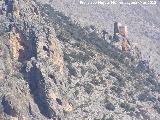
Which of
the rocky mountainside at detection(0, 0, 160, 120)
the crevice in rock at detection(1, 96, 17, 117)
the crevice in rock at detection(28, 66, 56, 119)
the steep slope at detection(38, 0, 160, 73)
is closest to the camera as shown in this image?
the crevice in rock at detection(1, 96, 17, 117)

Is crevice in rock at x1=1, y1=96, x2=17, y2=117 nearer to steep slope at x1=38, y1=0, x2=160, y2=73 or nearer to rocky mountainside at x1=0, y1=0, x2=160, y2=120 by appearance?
rocky mountainside at x1=0, y1=0, x2=160, y2=120

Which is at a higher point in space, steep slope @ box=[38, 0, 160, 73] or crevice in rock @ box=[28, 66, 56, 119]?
crevice in rock @ box=[28, 66, 56, 119]

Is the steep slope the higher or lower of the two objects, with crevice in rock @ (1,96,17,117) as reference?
lower

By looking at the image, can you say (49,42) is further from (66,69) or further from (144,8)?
(144,8)

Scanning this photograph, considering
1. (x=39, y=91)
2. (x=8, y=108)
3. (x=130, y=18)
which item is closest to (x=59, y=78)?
(x=39, y=91)

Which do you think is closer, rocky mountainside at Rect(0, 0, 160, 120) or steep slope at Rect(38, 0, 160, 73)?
rocky mountainside at Rect(0, 0, 160, 120)

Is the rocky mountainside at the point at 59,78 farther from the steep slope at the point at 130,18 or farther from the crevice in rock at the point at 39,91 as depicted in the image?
the steep slope at the point at 130,18

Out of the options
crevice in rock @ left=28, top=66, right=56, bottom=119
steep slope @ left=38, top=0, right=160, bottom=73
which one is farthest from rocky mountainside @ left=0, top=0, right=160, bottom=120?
steep slope @ left=38, top=0, right=160, bottom=73

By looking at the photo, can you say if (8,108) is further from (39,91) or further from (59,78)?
(59,78)

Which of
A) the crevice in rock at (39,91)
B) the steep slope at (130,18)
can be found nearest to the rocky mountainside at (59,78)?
the crevice in rock at (39,91)

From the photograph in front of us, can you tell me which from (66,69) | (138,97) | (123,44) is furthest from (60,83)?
(123,44)

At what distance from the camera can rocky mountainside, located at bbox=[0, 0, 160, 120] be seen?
61375 millimetres

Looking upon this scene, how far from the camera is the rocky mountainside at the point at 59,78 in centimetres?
6138

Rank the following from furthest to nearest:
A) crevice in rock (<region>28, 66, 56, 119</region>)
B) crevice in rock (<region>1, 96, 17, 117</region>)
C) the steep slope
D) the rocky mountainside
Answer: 1. the steep slope
2. crevice in rock (<region>28, 66, 56, 119</region>)
3. the rocky mountainside
4. crevice in rock (<region>1, 96, 17, 117</region>)
